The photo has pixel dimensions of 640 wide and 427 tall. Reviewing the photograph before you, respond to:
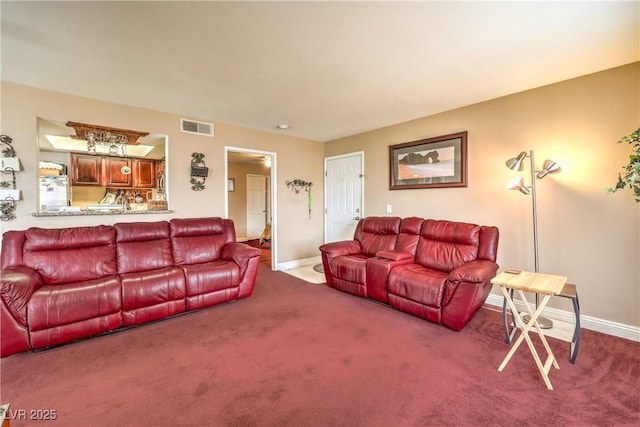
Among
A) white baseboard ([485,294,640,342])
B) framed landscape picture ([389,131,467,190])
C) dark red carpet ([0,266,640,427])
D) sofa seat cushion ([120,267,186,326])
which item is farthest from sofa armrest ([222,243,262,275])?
white baseboard ([485,294,640,342])

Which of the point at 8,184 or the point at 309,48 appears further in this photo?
the point at 8,184

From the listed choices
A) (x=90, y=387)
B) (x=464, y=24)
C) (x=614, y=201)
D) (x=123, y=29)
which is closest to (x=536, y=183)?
(x=614, y=201)

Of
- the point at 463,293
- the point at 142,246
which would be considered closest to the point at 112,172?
the point at 142,246

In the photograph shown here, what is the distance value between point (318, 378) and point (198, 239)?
8.07ft

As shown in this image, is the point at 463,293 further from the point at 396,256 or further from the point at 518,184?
the point at 518,184

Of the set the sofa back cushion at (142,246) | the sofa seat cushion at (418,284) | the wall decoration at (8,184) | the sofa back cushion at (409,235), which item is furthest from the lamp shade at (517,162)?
the wall decoration at (8,184)

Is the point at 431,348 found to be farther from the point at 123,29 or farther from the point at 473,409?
the point at 123,29

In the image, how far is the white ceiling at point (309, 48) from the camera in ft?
5.87

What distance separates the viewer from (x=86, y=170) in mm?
5133

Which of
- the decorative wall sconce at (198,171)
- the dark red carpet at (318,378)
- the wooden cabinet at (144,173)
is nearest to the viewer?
the dark red carpet at (318,378)

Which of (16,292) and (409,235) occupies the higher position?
(409,235)

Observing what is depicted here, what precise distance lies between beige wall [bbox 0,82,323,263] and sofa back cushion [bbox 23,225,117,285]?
0.38m

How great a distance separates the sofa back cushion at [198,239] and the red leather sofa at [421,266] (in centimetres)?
142

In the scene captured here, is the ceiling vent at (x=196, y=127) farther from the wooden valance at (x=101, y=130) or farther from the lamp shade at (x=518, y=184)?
the lamp shade at (x=518, y=184)
